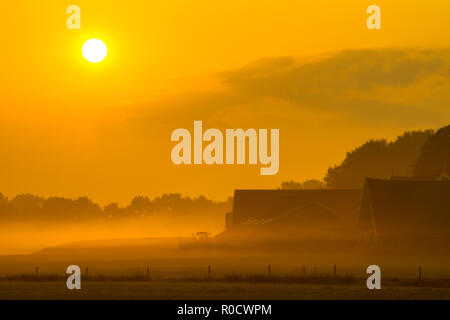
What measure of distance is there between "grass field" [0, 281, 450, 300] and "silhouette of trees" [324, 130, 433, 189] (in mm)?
121054

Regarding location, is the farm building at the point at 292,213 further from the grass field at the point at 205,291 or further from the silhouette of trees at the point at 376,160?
the silhouette of trees at the point at 376,160

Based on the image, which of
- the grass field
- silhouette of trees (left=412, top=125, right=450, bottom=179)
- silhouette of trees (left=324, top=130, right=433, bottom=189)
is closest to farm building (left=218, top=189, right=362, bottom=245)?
silhouette of trees (left=412, top=125, right=450, bottom=179)

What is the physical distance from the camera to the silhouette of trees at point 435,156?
123m

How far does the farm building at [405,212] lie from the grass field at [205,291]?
101ft

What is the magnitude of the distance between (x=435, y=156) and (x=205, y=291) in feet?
274

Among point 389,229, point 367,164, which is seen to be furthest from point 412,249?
point 367,164

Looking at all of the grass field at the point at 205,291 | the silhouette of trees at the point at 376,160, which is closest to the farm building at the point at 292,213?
the grass field at the point at 205,291

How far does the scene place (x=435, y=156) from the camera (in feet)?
411

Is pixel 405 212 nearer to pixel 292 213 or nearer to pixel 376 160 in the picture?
pixel 292 213

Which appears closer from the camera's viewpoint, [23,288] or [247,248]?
[23,288]

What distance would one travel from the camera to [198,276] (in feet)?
189

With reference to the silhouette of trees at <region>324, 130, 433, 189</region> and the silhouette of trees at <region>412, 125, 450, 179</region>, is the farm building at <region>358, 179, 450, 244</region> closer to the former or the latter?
the silhouette of trees at <region>412, 125, 450, 179</region>
